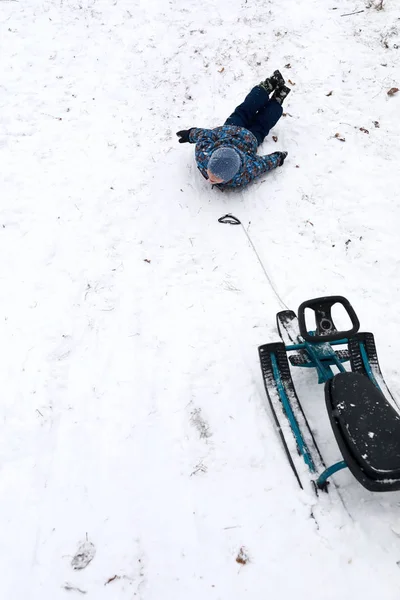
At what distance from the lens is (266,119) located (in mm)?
6188

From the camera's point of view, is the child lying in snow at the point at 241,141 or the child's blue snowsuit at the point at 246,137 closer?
the child lying in snow at the point at 241,141

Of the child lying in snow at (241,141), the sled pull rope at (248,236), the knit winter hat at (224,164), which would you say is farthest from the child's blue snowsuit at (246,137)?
the sled pull rope at (248,236)

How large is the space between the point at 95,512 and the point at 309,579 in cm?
152

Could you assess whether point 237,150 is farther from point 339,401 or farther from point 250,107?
point 339,401

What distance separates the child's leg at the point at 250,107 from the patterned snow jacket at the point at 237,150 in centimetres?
47

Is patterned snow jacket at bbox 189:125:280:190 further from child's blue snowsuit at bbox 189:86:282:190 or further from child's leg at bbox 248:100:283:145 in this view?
child's leg at bbox 248:100:283:145

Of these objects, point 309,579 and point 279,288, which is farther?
point 279,288

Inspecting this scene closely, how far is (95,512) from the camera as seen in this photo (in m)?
2.79

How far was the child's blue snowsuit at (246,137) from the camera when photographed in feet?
18.1

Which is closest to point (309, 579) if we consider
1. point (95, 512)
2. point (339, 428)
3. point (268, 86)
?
point (339, 428)

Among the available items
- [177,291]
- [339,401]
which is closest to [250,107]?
[177,291]

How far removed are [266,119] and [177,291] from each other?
357 cm

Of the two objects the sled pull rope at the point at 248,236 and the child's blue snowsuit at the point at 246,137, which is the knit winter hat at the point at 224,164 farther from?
the sled pull rope at the point at 248,236

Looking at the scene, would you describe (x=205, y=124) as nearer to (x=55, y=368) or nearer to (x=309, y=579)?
(x=55, y=368)
